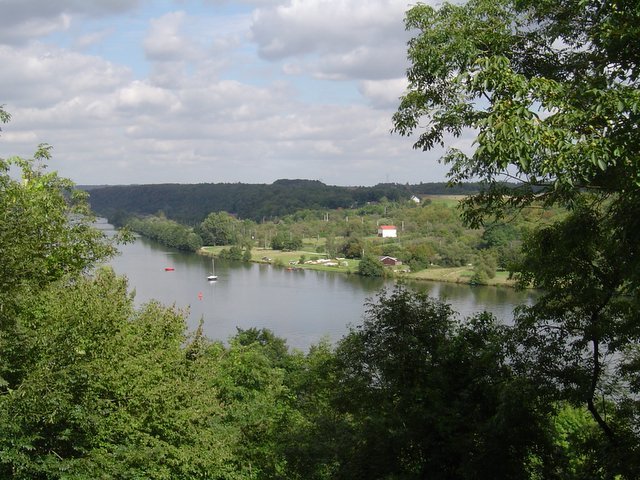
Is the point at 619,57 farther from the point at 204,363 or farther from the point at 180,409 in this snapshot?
the point at 204,363

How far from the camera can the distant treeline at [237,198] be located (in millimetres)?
106188

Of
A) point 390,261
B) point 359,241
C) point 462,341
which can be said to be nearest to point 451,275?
point 390,261

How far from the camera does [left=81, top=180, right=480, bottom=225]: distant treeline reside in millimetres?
106188

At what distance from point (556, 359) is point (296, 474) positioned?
3437mm

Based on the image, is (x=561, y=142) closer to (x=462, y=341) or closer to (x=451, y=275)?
(x=462, y=341)

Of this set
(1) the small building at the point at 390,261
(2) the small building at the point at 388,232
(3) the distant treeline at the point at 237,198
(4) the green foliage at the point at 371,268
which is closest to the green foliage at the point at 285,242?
(2) the small building at the point at 388,232

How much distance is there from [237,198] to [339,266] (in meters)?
72.6

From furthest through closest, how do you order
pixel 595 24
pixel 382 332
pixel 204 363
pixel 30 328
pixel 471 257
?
1. pixel 471 257
2. pixel 204 363
3. pixel 382 332
4. pixel 30 328
5. pixel 595 24

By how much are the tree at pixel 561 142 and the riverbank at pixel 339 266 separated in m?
24.7

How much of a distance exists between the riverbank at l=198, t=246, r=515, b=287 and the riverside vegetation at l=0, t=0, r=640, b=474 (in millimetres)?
23488

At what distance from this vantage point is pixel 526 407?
5.70 meters

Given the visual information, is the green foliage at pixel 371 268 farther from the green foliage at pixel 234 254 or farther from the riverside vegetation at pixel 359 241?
the green foliage at pixel 234 254

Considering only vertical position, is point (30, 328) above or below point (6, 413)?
above

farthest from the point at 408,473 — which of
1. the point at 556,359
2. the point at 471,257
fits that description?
the point at 471,257
